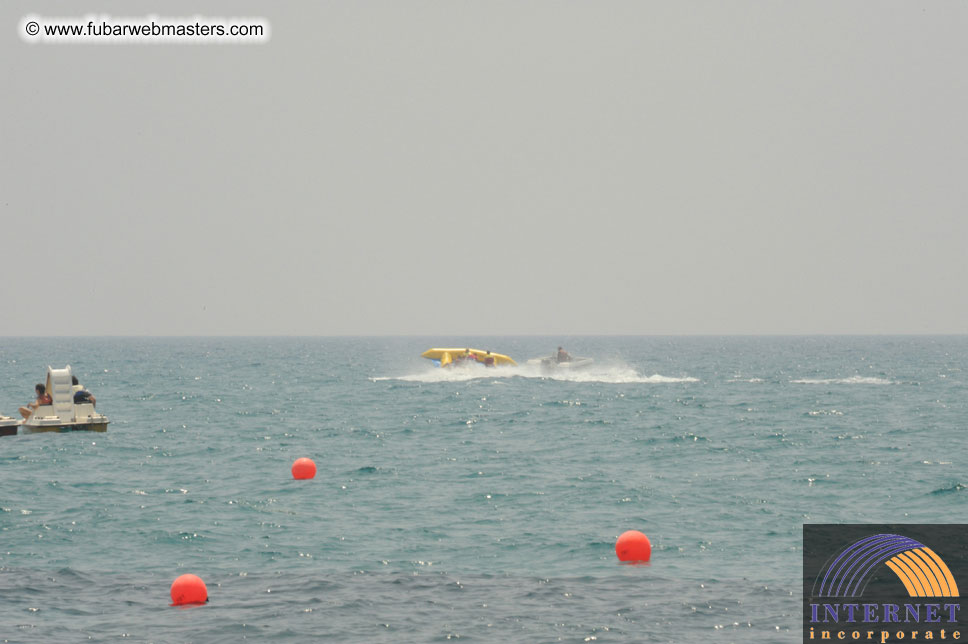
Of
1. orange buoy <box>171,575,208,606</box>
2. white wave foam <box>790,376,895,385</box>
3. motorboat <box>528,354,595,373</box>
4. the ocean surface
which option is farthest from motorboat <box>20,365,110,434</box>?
white wave foam <box>790,376,895,385</box>

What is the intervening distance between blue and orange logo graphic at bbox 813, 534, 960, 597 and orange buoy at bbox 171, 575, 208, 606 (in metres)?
9.86

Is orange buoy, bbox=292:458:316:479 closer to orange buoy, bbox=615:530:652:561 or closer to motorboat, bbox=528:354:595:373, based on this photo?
orange buoy, bbox=615:530:652:561

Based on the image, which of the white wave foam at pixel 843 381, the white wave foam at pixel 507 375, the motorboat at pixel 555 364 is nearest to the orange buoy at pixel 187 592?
the white wave foam at pixel 507 375

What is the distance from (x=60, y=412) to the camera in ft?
117

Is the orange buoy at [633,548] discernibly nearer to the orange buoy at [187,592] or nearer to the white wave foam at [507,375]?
the orange buoy at [187,592]

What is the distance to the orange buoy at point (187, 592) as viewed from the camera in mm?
15812

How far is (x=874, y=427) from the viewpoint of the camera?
144 ft

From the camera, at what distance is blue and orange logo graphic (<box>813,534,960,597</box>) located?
1683 centimetres

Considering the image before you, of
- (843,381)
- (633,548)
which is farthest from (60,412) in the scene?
(843,381)

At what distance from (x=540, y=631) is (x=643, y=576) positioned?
12.0ft

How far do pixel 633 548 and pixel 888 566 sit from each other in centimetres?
442

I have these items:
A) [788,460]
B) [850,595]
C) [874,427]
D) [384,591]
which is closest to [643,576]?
[850,595]

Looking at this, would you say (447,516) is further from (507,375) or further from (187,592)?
(507,375)

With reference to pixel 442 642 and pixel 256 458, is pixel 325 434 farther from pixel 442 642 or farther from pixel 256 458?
pixel 442 642
